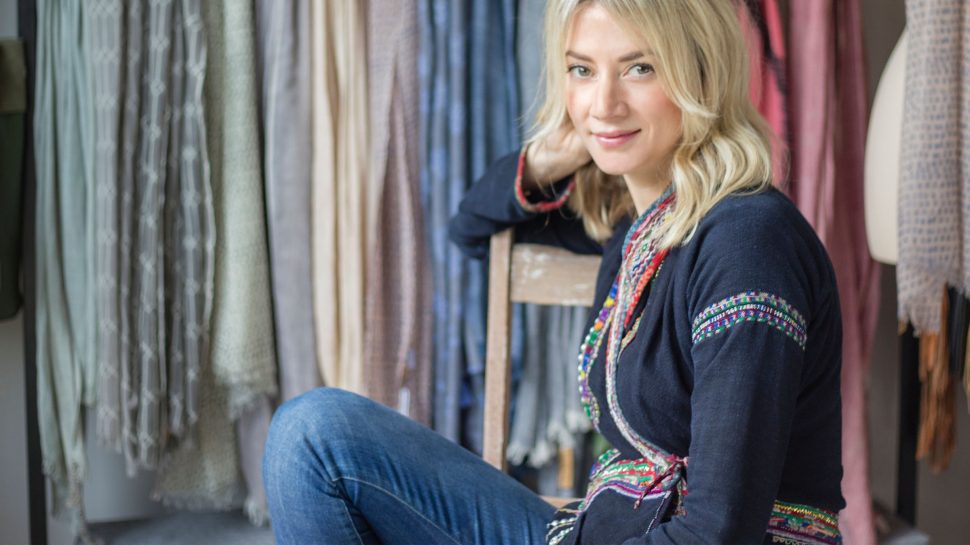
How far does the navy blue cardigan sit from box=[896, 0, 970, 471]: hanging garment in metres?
0.51

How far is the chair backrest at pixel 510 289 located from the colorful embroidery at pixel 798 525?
516 mm

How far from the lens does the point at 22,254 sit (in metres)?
1.73

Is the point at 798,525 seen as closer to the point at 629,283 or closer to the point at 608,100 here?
the point at 629,283

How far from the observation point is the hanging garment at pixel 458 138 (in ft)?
5.33

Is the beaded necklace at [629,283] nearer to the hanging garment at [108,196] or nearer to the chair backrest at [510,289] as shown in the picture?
the chair backrest at [510,289]

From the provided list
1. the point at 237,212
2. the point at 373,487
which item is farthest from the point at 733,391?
the point at 237,212

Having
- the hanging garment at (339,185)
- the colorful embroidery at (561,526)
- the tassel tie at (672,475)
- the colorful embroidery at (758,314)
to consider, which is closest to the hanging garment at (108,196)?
the hanging garment at (339,185)

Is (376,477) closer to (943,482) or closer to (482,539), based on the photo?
(482,539)

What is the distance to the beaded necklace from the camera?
1102 millimetres

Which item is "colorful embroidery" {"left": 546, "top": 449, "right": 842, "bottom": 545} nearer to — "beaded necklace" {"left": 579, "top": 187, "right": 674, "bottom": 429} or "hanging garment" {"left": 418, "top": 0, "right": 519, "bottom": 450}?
"beaded necklace" {"left": 579, "top": 187, "right": 674, "bottom": 429}

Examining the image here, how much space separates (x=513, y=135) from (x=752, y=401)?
863mm

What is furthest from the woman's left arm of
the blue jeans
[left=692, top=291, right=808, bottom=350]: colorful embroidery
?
the blue jeans

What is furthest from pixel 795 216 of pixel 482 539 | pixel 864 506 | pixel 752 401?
pixel 864 506

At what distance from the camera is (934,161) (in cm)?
147
